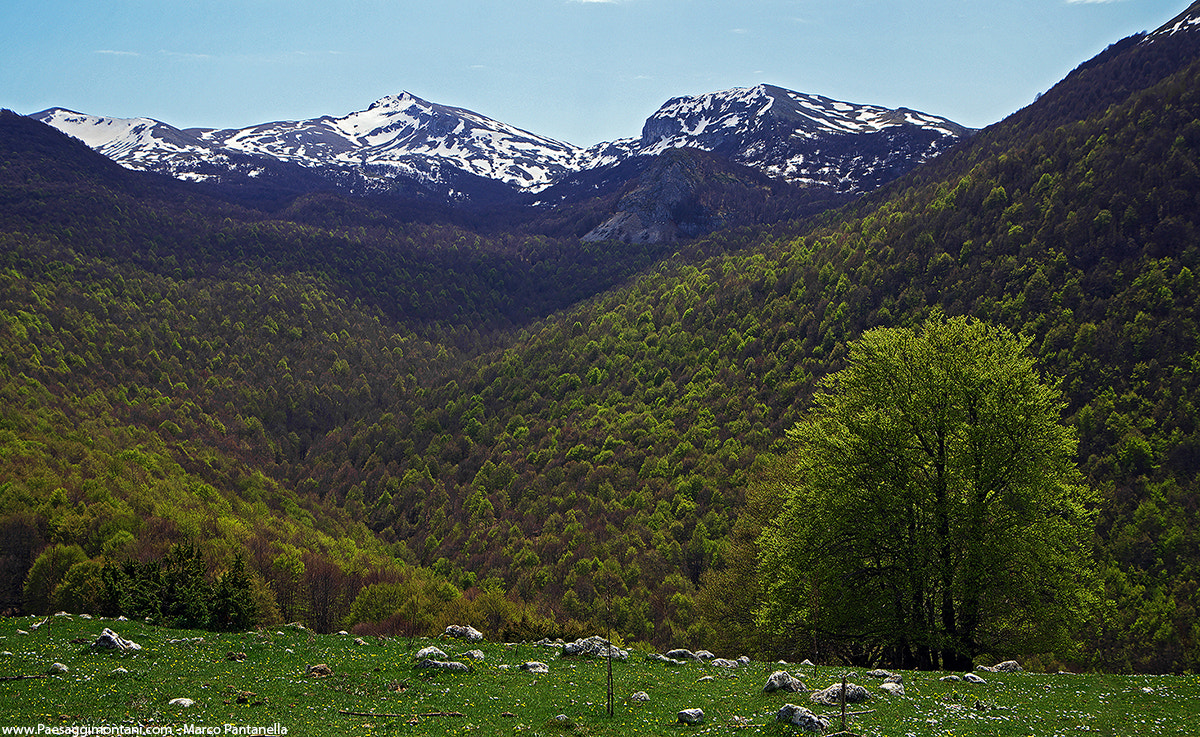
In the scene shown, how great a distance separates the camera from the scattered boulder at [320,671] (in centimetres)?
1997

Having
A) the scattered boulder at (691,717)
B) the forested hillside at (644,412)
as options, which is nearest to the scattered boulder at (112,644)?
the forested hillside at (644,412)

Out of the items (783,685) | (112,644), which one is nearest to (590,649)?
(783,685)

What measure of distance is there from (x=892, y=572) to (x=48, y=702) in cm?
2936

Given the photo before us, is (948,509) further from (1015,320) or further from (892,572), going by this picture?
(1015,320)

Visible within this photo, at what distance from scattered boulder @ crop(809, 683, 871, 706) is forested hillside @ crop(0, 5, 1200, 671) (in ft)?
52.6

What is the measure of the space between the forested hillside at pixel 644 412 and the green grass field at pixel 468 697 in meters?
10.5

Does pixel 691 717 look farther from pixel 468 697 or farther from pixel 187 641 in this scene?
pixel 187 641

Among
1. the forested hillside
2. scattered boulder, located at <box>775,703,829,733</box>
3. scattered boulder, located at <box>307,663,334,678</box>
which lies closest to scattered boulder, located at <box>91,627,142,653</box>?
scattered boulder, located at <box>307,663,334,678</box>

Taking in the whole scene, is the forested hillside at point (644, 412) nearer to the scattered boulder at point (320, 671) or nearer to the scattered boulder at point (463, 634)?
the scattered boulder at point (463, 634)

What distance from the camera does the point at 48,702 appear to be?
16.0 metres

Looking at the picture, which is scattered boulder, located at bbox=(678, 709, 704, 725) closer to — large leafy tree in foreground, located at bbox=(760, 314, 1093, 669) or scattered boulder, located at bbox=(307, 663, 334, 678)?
scattered boulder, located at bbox=(307, 663, 334, 678)

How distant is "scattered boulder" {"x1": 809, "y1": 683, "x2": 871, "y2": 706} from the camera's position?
58.6ft

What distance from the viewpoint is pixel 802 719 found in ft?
51.5

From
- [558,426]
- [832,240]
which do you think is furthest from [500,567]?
[832,240]
